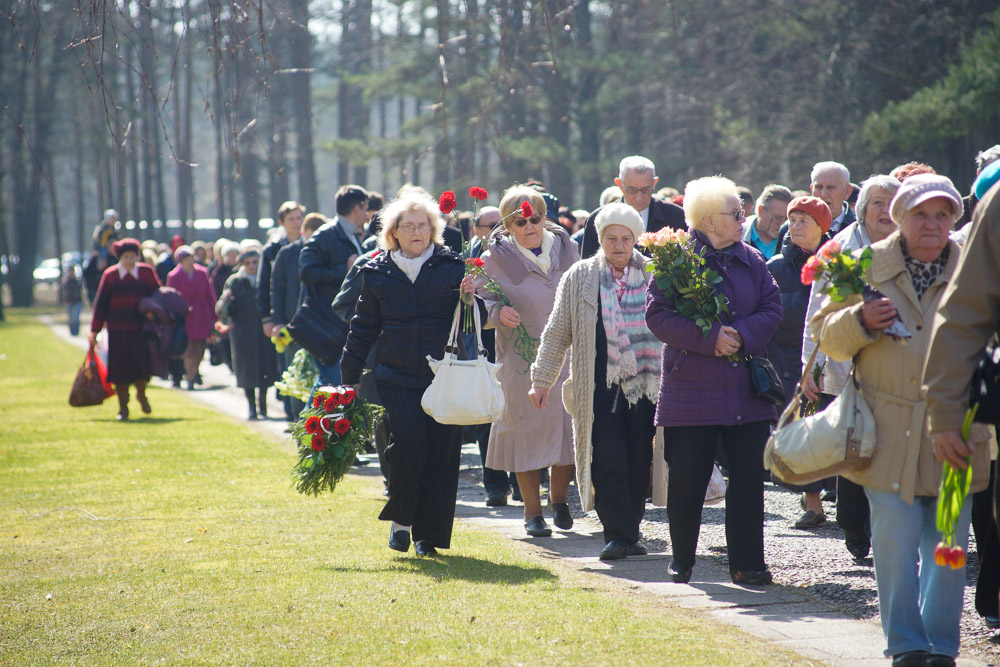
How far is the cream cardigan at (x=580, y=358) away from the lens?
654cm

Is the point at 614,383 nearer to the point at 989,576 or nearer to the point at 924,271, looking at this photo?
the point at 989,576

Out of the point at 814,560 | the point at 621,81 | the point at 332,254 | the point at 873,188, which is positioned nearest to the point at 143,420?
the point at 332,254

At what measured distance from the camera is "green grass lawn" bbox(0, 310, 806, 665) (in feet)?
15.4

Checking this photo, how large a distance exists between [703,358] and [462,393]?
1234 mm

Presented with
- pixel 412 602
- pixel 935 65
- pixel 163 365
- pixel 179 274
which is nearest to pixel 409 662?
pixel 412 602

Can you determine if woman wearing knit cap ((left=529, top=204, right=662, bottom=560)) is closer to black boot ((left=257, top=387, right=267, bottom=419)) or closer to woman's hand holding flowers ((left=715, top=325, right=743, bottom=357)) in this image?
woman's hand holding flowers ((left=715, top=325, right=743, bottom=357))

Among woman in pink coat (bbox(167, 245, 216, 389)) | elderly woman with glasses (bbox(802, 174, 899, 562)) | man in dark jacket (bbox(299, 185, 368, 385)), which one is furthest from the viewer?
woman in pink coat (bbox(167, 245, 216, 389))

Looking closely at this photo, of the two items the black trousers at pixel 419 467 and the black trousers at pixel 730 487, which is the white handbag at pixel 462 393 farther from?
the black trousers at pixel 730 487

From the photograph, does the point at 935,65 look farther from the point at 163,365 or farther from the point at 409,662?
the point at 409,662

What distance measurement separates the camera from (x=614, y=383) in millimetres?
6516

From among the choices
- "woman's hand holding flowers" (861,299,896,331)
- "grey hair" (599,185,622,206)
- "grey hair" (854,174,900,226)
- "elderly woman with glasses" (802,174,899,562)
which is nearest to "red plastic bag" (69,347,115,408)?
"grey hair" (599,185,622,206)

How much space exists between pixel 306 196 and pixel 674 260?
40.5 metres

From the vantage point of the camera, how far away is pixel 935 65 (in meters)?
18.8

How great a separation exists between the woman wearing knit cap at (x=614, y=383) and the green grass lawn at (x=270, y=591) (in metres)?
0.58
